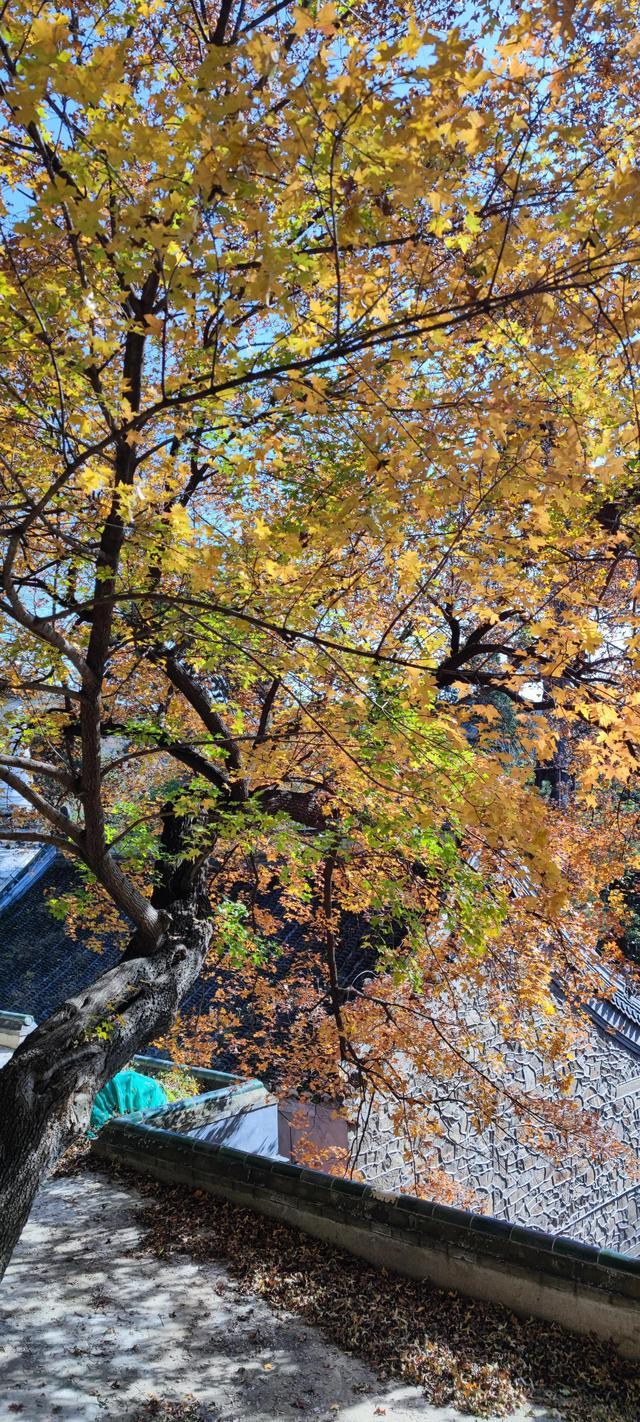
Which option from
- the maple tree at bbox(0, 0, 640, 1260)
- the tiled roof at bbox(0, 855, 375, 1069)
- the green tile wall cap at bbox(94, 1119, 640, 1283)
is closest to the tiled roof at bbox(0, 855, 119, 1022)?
the tiled roof at bbox(0, 855, 375, 1069)

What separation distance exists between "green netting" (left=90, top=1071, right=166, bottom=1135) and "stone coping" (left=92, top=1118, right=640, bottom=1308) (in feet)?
3.49

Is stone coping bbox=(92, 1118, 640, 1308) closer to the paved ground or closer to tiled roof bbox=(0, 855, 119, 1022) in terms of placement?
the paved ground

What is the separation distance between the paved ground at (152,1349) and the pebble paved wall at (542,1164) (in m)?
3.34

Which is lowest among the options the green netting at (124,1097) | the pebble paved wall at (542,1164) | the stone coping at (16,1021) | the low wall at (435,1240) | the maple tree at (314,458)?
the pebble paved wall at (542,1164)

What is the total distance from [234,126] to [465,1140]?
9764 mm

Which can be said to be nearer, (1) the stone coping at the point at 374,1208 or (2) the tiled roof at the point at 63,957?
(1) the stone coping at the point at 374,1208

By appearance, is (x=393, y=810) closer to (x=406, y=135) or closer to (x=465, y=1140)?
(x=406, y=135)

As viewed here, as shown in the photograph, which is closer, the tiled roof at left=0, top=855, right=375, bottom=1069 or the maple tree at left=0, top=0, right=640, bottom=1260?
the maple tree at left=0, top=0, right=640, bottom=1260

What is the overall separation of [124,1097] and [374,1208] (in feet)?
12.2

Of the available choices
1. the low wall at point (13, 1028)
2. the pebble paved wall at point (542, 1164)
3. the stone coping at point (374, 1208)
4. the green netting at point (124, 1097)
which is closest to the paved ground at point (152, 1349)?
the stone coping at point (374, 1208)

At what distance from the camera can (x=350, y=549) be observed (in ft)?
19.4

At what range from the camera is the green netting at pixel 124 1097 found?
320 inches

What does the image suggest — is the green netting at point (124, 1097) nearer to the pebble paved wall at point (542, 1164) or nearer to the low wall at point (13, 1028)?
the pebble paved wall at point (542, 1164)

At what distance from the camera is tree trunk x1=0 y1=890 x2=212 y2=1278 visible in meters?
4.54
